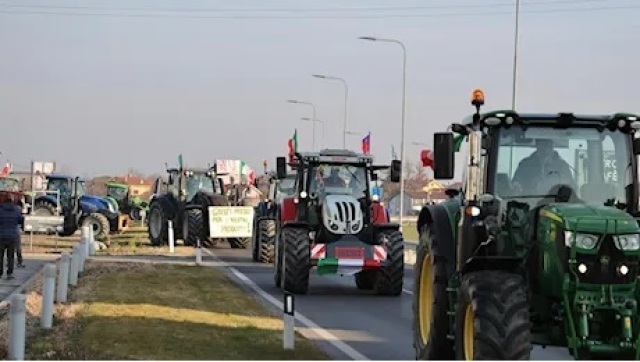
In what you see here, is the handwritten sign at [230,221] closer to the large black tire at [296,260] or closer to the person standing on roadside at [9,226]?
the person standing on roadside at [9,226]

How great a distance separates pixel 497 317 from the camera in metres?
8.94

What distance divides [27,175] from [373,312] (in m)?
39.3

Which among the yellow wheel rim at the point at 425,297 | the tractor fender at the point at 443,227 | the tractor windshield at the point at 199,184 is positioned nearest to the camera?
the tractor fender at the point at 443,227

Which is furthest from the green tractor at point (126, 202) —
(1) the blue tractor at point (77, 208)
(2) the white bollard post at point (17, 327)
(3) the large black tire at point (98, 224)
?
(2) the white bollard post at point (17, 327)

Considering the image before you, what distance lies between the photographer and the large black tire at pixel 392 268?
21.1m

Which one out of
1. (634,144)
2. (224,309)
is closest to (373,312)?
(224,309)

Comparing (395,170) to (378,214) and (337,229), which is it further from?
(337,229)

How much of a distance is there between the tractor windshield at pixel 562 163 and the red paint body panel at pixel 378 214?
1110 centimetres

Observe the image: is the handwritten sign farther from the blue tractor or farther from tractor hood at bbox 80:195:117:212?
tractor hood at bbox 80:195:117:212

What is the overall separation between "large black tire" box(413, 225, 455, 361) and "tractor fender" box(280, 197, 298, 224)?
9.74 metres

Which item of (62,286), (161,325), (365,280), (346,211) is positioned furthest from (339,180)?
(161,325)

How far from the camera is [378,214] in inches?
866

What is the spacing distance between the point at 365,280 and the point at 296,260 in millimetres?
2835

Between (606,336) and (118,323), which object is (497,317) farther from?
(118,323)
